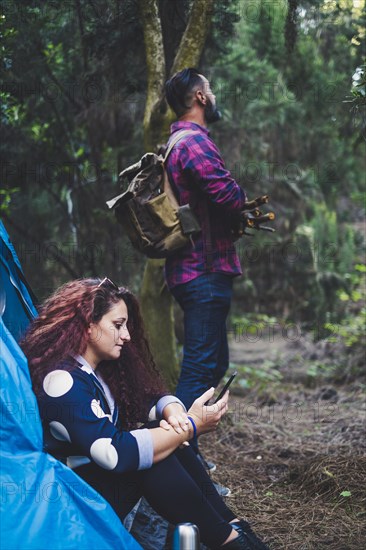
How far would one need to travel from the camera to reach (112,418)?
260cm

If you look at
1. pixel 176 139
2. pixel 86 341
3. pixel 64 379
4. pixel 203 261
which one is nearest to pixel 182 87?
pixel 176 139

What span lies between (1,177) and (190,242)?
3.38 metres

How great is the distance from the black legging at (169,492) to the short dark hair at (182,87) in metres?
2.00

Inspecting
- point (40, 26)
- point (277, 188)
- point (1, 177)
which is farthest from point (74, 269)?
point (277, 188)

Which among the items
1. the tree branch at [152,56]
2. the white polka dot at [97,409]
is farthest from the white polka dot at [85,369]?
the tree branch at [152,56]

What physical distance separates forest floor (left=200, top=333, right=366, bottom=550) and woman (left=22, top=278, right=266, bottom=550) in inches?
23.2

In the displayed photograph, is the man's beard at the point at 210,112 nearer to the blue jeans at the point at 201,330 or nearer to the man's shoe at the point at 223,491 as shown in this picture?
the blue jeans at the point at 201,330

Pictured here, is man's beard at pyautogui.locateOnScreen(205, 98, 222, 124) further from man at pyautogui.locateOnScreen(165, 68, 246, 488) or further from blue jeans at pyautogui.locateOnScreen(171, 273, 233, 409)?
blue jeans at pyautogui.locateOnScreen(171, 273, 233, 409)

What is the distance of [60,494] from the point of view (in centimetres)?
216

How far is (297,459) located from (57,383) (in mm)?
2120

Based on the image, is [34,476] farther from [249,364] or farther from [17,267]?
[249,364]

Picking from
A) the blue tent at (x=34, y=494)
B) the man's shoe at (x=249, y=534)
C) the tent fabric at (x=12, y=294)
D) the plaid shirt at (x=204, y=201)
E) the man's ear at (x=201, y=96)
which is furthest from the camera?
the man's ear at (x=201, y=96)

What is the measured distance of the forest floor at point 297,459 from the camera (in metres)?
3.05

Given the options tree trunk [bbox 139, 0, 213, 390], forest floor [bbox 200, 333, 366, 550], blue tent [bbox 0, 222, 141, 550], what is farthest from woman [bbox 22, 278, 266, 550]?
tree trunk [bbox 139, 0, 213, 390]
